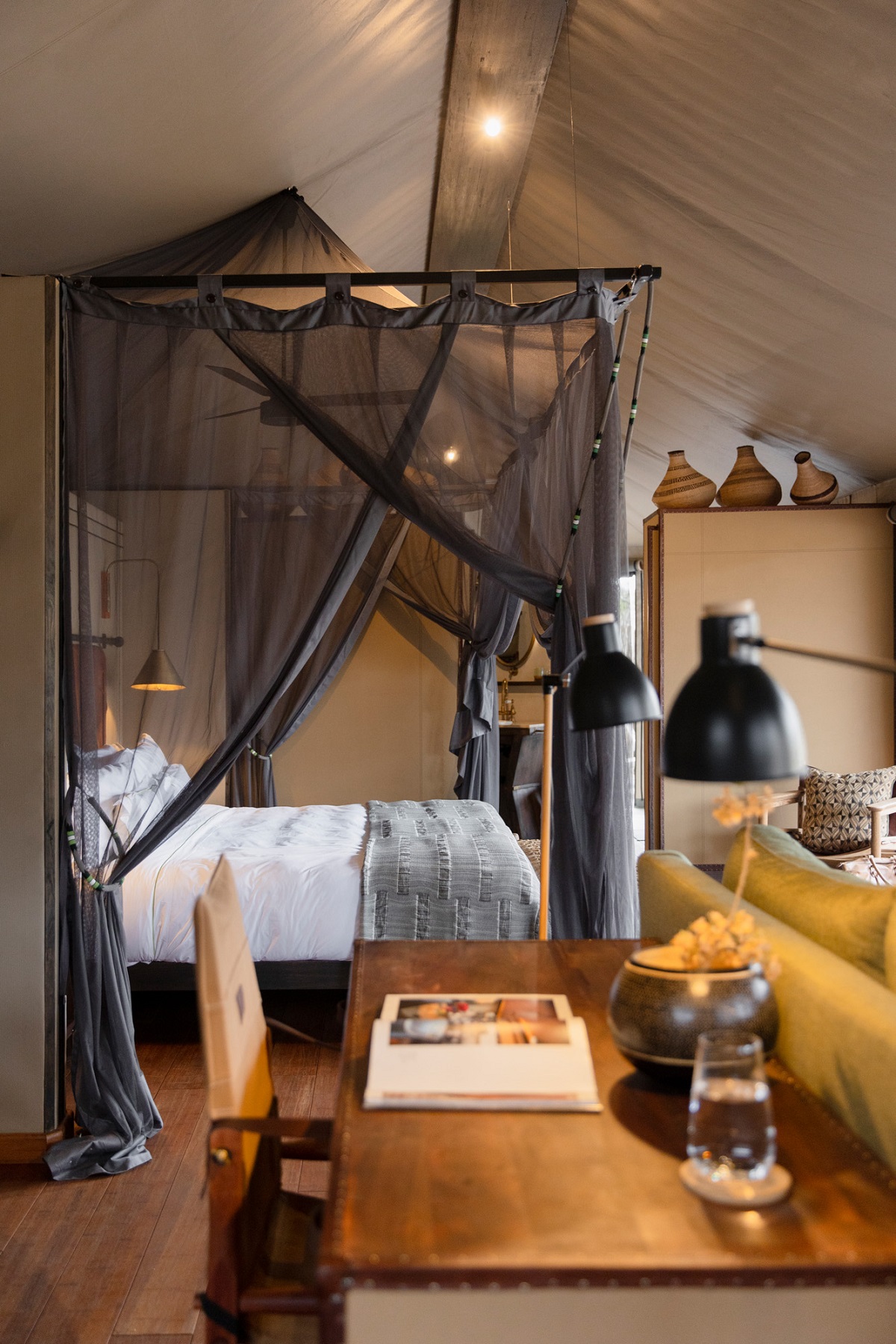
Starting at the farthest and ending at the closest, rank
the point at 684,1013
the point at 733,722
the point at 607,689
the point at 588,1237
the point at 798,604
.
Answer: the point at 798,604 → the point at 607,689 → the point at 684,1013 → the point at 733,722 → the point at 588,1237

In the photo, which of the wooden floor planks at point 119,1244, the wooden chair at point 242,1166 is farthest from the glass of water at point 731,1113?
the wooden floor planks at point 119,1244

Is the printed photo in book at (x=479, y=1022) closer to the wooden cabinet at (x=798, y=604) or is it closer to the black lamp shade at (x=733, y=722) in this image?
the black lamp shade at (x=733, y=722)

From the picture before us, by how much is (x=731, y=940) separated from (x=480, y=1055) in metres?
0.44

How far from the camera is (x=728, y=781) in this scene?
4.14ft

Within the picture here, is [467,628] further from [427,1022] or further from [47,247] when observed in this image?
[427,1022]

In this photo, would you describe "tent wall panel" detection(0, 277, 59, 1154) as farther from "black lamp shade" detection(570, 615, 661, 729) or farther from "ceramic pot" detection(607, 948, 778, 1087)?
"ceramic pot" detection(607, 948, 778, 1087)

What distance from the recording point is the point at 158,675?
288 cm

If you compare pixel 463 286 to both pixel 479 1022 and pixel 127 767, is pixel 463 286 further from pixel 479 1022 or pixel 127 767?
pixel 479 1022

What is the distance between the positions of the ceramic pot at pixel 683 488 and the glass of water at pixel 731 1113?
192 inches

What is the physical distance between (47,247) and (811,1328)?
3558mm

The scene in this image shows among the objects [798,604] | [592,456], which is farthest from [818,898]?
[798,604]

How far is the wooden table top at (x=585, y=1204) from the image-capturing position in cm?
107

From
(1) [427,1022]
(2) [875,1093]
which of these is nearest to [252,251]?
(1) [427,1022]

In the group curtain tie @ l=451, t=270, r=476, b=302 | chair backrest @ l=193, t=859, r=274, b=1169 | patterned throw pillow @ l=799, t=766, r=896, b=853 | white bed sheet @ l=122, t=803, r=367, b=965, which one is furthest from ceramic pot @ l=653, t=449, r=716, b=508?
chair backrest @ l=193, t=859, r=274, b=1169
